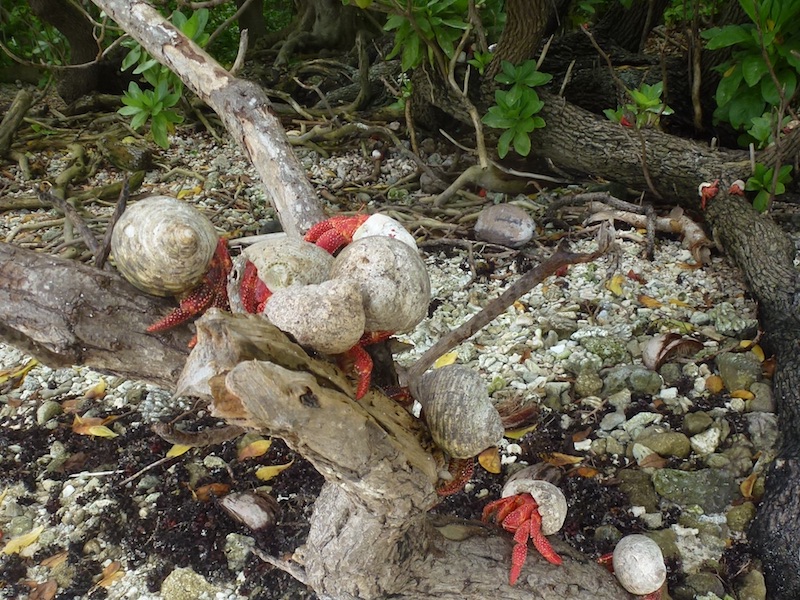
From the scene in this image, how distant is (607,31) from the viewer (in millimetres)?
4992

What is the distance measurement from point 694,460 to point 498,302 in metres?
1.20

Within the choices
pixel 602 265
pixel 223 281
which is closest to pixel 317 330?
pixel 223 281

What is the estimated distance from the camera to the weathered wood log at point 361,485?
3.45 feet

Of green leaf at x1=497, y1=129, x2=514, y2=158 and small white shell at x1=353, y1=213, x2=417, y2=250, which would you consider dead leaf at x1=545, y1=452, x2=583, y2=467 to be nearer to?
small white shell at x1=353, y1=213, x2=417, y2=250

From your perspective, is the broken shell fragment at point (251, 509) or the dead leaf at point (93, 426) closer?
the broken shell fragment at point (251, 509)

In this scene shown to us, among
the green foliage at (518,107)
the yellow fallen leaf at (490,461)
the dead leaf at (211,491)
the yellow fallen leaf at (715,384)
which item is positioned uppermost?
the green foliage at (518,107)

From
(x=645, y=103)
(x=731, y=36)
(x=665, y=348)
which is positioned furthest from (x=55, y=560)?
(x=731, y=36)

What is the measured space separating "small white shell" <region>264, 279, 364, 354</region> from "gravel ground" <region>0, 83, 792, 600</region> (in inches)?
47.9

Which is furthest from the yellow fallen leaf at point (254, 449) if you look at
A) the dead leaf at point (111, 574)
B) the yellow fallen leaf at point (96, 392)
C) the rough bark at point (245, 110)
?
the rough bark at point (245, 110)

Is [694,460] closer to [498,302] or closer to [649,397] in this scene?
[649,397]

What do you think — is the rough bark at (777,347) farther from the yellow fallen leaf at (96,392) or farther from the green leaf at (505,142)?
the yellow fallen leaf at (96,392)

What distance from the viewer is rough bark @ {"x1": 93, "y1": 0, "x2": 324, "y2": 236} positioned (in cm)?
191

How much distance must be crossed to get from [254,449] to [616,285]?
5.95ft

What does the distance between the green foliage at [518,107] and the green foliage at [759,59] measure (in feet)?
2.77
